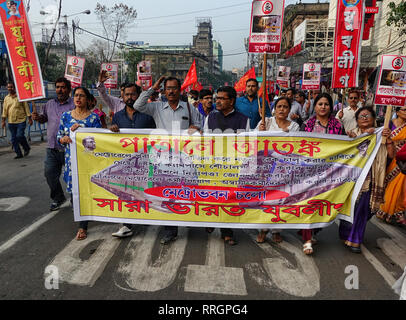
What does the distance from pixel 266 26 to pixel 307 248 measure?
2.87 m

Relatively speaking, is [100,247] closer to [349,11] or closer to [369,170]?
[369,170]

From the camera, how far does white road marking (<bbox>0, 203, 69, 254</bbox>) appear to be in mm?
3593

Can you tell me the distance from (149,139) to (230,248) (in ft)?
5.04

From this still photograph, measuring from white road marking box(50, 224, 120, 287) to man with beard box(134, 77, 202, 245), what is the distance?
0.71 metres

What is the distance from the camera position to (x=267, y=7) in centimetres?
418

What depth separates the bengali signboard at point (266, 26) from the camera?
4195 mm

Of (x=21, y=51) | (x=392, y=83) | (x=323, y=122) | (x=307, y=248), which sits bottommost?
(x=307, y=248)

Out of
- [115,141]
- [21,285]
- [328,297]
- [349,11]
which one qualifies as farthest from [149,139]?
[349,11]

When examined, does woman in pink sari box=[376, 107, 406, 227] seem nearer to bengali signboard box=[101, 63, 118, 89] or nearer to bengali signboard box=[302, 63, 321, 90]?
bengali signboard box=[302, 63, 321, 90]

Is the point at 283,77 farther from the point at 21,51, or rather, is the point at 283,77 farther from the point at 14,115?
the point at 21,51

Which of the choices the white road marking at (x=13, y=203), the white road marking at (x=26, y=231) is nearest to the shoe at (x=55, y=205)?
the white road marking at (x=26, y=231)

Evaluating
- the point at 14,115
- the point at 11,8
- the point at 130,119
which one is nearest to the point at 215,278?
the point at 130,119

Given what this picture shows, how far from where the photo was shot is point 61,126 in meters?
4.08

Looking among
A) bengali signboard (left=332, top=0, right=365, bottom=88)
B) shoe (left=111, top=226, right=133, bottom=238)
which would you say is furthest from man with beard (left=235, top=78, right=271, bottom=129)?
shoe (left=111, top=226, right=133, bottom=238)
